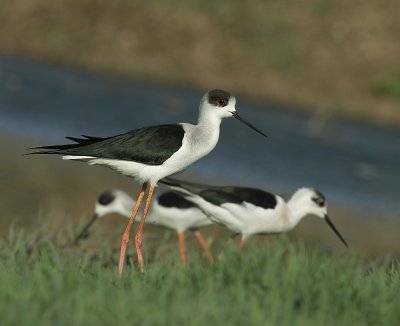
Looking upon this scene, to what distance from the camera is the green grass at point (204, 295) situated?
475 centimetres

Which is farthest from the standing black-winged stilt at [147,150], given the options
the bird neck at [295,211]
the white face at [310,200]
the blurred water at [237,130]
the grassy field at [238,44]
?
the grassy field at [238,44]

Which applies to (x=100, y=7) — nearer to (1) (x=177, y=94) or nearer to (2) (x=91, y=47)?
(2) (x=91, y=47)

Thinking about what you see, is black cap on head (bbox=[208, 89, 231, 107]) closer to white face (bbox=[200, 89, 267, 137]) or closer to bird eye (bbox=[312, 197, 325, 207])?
white face (bbox=[200, 89, 267, 137])

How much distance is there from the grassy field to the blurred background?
0.03 meters

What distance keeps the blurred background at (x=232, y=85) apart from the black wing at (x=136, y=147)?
4410 millimetres

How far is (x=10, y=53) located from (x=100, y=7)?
2.25m

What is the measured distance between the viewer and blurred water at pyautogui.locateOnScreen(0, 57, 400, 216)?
13797mm

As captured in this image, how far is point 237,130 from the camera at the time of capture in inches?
671

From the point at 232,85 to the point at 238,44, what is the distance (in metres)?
1.47

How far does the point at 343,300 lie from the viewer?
17.6 ft

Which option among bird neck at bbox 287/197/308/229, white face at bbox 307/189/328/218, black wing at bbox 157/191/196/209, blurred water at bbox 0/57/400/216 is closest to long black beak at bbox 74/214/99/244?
black wing at bbox 157/191/196/209

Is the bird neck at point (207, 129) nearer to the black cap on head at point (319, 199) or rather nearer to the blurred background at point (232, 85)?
the black cap on head at point (319, 199)

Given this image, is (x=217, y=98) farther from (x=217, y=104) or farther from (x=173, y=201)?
(x=173, y=201)

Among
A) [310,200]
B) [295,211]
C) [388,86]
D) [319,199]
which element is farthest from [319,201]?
[388,86]
